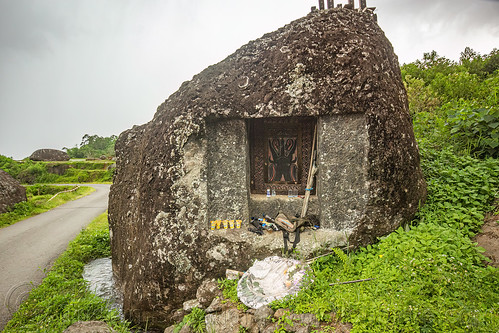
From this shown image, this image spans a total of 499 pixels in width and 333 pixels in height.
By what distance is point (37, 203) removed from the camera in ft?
42.6

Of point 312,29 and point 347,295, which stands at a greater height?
point 312,29

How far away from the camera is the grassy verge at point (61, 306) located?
4.31 metres

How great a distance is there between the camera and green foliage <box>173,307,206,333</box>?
3.78m

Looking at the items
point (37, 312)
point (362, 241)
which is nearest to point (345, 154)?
point (362, 241)

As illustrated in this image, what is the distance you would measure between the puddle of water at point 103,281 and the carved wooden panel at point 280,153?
368cm

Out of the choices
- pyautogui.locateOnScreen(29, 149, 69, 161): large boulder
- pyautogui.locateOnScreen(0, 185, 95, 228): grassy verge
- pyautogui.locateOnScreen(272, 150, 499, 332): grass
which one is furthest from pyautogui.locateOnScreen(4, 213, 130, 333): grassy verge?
pyautogui.locateOnScreen(29, 149, 69, 161): large boulder

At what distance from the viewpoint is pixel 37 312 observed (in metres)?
4.62

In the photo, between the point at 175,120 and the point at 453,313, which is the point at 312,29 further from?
the point at 453,313

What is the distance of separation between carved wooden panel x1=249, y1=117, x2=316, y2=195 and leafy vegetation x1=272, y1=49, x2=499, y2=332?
5.44 ft

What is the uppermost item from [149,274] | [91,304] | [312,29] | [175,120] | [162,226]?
[312,29]

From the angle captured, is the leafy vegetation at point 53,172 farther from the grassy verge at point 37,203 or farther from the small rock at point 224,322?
the small rock at point 224,322

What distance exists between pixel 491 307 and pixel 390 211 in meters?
1.68

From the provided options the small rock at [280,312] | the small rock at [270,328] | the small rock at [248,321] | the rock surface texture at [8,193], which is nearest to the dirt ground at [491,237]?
the small rock at [280,312]

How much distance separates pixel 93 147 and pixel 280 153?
4383 centimetres
